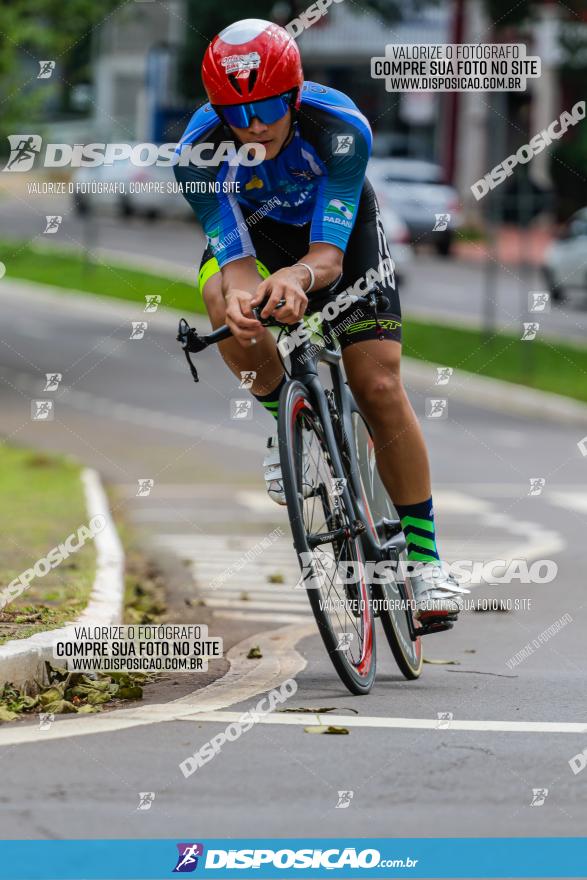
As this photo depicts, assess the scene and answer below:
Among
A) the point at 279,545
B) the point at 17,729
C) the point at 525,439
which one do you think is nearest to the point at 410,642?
the point at 17,729

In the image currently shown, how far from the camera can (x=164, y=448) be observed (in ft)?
55.1

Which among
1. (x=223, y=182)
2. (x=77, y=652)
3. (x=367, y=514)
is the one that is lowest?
(x=77, y=652)

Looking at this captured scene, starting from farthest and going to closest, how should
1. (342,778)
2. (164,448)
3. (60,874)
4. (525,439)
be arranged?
(525,439) < (164,448) < (342,778) < (60,874)

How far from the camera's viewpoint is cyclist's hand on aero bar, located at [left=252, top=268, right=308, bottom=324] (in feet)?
18.1

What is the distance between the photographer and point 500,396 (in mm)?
21906

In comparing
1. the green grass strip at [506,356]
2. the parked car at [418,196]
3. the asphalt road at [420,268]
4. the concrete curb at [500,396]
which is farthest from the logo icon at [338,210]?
the parked car at [418,196]

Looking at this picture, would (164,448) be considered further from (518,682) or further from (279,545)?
(518,682)

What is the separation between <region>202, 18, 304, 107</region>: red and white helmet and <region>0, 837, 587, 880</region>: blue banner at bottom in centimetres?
251

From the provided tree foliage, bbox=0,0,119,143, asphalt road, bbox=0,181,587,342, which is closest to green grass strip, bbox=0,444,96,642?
tree foliage, bbox=0,0,119,143

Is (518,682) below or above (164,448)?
below

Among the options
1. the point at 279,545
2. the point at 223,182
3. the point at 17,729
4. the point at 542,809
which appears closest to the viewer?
the point at 542,809

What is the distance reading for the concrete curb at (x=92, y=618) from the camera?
5.75 meters

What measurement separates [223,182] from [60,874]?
2.74m

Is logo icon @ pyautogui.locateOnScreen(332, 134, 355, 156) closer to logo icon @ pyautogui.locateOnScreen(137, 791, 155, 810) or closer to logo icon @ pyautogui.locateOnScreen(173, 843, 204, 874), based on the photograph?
logo icon @ pyautogui.locateOnScreen(137, 791, 155, 810)
